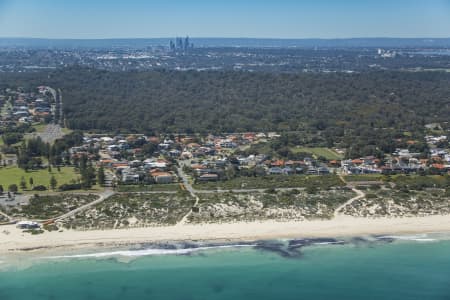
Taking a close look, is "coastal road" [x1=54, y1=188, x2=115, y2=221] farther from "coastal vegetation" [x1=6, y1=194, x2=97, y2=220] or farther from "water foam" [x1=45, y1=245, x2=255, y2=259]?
"water foam" [x1=45, y1=245, x2=255, y2=259]

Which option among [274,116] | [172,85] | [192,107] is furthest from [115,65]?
[274,116]

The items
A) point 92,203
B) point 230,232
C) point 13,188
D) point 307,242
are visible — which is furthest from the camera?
point 13,188

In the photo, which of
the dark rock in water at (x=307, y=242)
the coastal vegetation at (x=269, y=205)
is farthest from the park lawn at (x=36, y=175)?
the dark rock in water at (x=307, y=242)

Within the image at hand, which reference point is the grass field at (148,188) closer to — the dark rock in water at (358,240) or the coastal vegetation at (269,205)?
the coastal vegetation at (269,205)

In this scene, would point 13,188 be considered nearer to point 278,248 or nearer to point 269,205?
point 269,205

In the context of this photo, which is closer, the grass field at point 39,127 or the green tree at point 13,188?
the green tree at point 13,188

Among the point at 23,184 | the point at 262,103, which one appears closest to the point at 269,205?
the point at 23,184

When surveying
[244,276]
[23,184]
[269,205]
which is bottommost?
[244,276]
